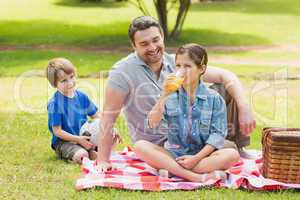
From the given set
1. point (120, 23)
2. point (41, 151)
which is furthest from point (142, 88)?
point (120, 23)

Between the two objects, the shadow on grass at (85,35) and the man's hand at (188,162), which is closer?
the man's hand at (188,162)

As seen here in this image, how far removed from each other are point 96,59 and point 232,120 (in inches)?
339

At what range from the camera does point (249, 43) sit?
17.3 metres

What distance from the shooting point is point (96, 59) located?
13.8m

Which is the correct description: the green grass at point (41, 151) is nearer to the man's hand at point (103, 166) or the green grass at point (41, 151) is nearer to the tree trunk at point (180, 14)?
the man's hand at point (103, 166)

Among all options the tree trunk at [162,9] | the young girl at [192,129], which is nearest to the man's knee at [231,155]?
the young girl at [192,129]

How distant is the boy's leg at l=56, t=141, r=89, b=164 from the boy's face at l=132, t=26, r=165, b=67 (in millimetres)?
1061

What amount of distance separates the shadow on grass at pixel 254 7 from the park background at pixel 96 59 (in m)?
0.04

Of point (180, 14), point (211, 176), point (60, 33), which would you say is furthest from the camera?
point (60, 33)

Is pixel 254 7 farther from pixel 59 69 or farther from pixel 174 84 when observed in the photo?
pixel 174 84

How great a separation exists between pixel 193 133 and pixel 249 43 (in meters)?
12.6

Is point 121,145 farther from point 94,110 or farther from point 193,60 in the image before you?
point 193,60

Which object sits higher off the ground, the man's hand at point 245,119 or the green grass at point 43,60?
the man's hand at point 245,119

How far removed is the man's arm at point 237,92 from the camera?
510 cm
